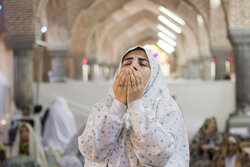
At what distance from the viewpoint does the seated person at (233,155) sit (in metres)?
5.16

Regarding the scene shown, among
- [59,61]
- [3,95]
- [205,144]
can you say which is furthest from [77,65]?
[205,144]

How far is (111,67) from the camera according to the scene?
98.1ft

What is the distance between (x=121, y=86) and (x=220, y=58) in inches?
522

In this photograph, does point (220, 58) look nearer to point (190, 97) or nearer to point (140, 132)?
point (190, 97)

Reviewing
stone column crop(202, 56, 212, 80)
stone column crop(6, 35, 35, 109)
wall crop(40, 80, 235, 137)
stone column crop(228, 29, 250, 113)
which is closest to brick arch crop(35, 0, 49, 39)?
stone column crop(6, 35, 35, 109)

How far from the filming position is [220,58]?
15.2m

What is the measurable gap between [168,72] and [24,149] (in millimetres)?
31776

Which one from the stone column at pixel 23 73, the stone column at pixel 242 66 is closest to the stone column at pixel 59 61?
the stone column at pixel 23 73

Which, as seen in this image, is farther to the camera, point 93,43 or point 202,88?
point 93,43

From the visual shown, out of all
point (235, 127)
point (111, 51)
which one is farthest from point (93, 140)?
point (111, 51)

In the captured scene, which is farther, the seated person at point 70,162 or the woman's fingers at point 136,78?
the seated person at point 70,162

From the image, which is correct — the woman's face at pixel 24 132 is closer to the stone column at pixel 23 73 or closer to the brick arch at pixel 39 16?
the brick arch at pixel 39 16

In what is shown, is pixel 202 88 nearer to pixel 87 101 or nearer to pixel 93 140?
pixel 87 101

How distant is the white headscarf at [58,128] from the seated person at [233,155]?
12.5 feet
